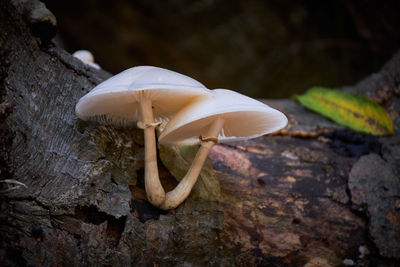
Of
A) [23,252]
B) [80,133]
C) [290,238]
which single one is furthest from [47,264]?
[290,238]

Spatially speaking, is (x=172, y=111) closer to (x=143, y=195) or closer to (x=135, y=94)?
(x=135, y=94)

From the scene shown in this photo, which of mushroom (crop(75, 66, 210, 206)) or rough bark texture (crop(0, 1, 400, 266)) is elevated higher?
mushroom (crop(75, 66, 210, 206))

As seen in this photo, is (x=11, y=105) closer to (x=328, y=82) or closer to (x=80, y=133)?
A: (x=80, y=133)

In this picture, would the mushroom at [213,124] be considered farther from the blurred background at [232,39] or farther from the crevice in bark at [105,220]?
the blurred background at [232,39]

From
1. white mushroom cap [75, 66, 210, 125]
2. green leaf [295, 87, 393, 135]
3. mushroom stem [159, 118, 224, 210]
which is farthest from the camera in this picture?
green leaf [295, 87, 393, 135]

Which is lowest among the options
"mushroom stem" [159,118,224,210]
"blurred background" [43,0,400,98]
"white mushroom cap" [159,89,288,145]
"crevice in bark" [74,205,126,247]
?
"crevice in bark" [74,205,126,247]

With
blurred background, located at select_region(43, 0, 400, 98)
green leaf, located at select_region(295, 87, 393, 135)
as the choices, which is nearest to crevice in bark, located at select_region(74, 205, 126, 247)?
green leaf, located at select_region(295, 87, 393, 135)

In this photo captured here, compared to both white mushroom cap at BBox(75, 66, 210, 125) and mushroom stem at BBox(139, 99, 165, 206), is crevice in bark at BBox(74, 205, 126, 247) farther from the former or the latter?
white mushroom cap at BBox(75, 66, 210, 125)

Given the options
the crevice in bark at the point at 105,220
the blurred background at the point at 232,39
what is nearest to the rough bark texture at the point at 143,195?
the crevice in bark at the point at 105,220
